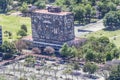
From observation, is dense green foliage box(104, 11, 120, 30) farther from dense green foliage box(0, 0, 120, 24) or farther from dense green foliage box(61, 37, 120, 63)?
dense green foliage box(61, 37, 120, 63)

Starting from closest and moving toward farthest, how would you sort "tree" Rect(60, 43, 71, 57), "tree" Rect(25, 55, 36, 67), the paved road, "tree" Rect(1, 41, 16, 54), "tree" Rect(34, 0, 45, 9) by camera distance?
"tree" Rect(25, 55, 36, 67) < "tree" Rect(60, 43, 71, 57) < "tree" Rect(1, 41, 16, 54) < the paved road < "tree" Rect(34, 0, 45, 9)

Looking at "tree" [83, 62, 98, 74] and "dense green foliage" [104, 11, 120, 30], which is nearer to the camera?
"tree" [83, 62, 98, 74]

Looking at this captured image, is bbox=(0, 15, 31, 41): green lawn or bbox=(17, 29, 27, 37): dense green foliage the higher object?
bbox=(17, 29, 27, 37): dense green foliage

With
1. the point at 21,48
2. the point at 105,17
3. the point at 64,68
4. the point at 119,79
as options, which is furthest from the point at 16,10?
the point at 119,79

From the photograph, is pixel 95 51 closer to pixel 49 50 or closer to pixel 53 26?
pixel 49 50

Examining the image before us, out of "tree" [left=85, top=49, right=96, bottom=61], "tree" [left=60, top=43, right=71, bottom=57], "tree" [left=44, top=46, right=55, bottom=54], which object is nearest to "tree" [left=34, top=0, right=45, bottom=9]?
"tree" [left=44, top=46, right=55, bottom=54]

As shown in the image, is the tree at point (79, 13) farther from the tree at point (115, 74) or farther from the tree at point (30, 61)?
the tree at point (115, 74)

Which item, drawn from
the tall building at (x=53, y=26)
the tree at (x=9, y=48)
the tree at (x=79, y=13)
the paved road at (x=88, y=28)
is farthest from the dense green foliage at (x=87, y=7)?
the tree at (x=9, y=48)

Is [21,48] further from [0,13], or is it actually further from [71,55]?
[0,13]
